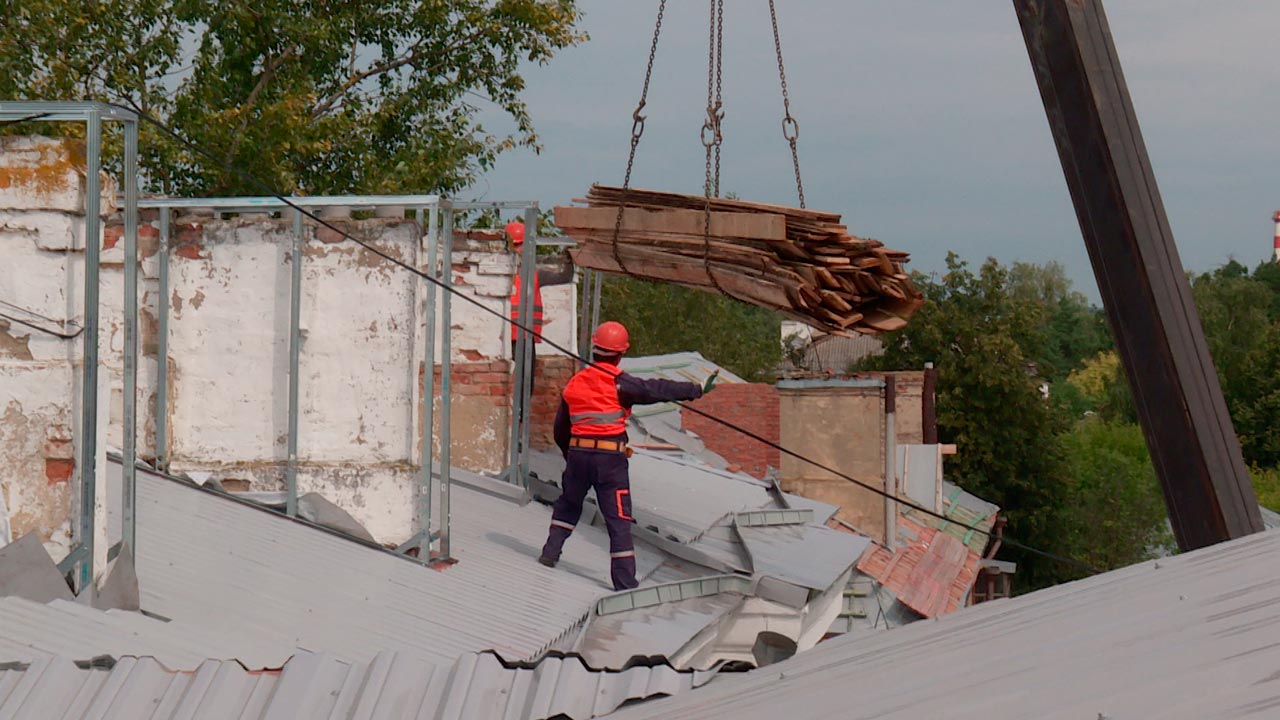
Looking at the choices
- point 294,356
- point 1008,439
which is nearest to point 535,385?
point 294,356

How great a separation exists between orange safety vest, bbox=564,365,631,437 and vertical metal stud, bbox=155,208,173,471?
2.24 m

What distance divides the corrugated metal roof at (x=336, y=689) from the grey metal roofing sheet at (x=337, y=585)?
69.0 inches

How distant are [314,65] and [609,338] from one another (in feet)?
44.8

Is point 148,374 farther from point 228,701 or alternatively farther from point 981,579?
point 981,579

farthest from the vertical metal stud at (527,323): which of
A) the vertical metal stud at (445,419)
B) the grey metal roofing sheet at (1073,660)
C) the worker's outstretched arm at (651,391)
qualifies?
the grey metal roofing sheet at (1073,660)

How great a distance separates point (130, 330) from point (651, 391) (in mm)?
3131

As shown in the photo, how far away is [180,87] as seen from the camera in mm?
19953

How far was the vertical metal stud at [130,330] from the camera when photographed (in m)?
5.59

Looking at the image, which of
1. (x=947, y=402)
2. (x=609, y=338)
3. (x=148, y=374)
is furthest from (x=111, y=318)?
(x=947, y=402)

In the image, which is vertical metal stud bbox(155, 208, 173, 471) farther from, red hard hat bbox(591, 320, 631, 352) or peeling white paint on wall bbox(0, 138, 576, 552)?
red hard hat bbox(591, 320, 631, 352)

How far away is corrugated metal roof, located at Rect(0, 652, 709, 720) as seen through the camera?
3.22 m

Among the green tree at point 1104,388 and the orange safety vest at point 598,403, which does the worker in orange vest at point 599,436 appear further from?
the green tree at point 1104,388

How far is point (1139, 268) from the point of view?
499 cm

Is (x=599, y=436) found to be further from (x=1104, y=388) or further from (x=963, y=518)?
(x=1104, y=388)
